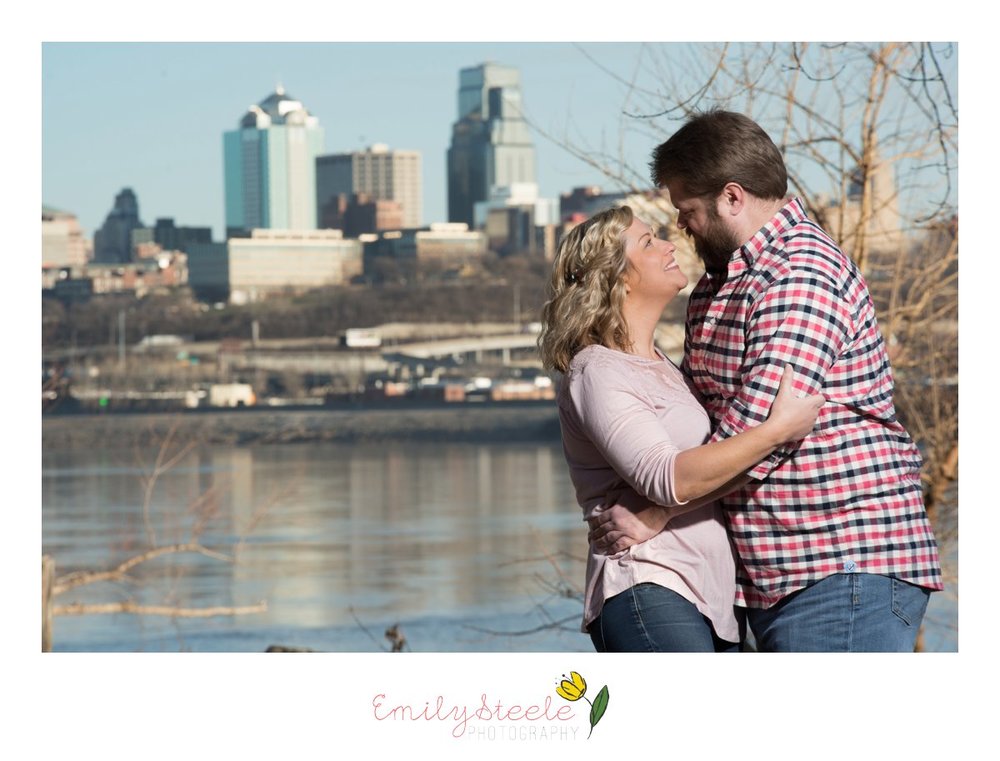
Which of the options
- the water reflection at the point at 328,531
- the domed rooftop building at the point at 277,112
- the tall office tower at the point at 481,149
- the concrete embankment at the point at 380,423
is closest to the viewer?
the water reflection at the point at 328,531

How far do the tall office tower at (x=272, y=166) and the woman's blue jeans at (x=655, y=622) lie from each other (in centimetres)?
5287

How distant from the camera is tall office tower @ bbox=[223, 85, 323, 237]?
54.5m

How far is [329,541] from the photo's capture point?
107 feet

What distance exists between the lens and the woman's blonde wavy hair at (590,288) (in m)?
1.98

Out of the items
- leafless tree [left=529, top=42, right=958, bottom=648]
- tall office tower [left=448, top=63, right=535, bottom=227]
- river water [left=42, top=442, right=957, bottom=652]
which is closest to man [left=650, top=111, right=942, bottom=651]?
leafless tree [left=529, top=42, right=958, bottom=648]

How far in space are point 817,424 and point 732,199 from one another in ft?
1.10
